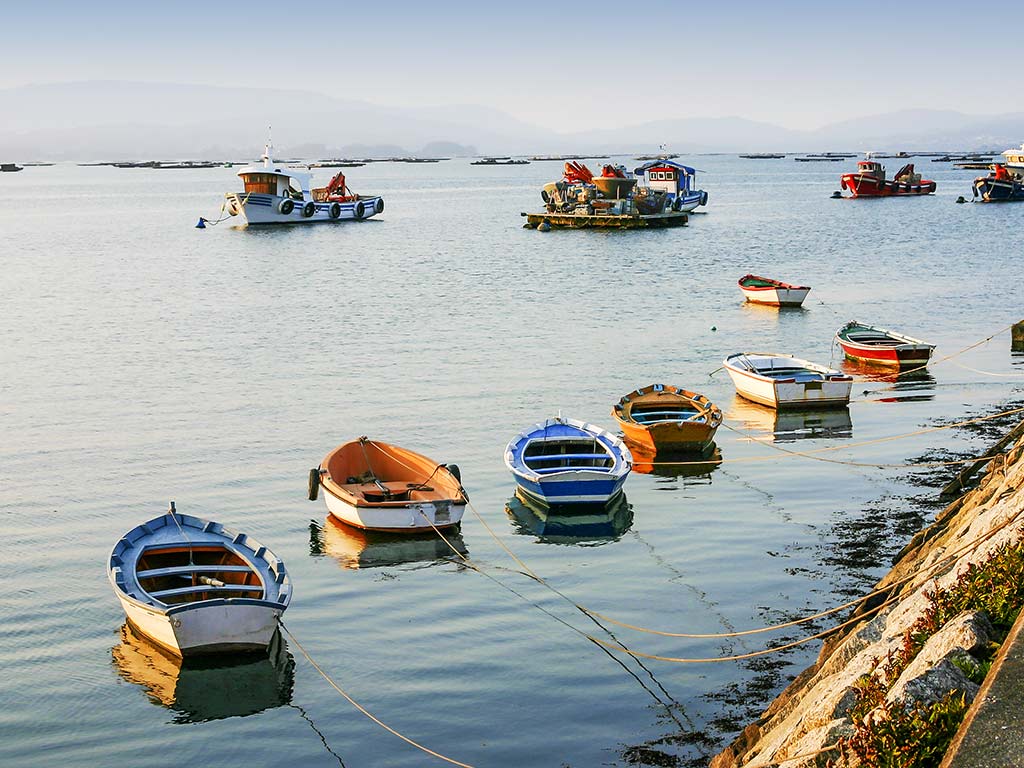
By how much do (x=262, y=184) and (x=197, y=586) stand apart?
8446cm

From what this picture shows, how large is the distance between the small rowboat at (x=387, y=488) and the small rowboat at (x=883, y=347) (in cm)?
1749

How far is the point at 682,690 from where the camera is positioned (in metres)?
13.8

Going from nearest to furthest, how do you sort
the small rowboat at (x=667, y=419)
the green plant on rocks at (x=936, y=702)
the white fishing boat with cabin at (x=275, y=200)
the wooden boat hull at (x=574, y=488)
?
1. the green plant on rocks at (x=936, y=702)
2. the wooden boat hull at (x=574, y=488)
3. the small rowboat at (x=667, y=419)
4. the white fishing boat with cabin at (x=275, y=200)

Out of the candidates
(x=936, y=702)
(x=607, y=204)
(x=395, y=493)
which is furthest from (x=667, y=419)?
(x=607, y=204)

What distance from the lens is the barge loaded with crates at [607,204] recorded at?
9025cm

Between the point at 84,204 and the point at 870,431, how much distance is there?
139m

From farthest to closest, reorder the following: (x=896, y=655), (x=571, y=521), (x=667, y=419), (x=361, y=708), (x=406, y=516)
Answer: (x=667, y=419), (x=571, y=521), (x=406, y=516), (x=361, y=708), (x=896, y=655)

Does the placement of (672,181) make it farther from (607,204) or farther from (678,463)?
(678,463)

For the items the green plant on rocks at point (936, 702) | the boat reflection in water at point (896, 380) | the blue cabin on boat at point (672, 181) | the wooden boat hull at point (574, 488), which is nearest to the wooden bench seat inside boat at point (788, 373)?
the boat reflection in water at point (896, 380)

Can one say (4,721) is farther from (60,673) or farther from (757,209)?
(757,209)

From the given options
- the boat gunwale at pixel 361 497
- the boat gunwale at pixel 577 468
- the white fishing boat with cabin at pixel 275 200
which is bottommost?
Result: the boat gunwale at pixel 361 497

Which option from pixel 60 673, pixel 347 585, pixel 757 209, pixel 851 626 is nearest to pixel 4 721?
pixel 60 673

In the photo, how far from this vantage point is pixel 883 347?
32.8 metres

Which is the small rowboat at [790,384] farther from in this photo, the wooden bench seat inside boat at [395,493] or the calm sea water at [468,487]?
the wooden bench seat inside boat at [395,493]
